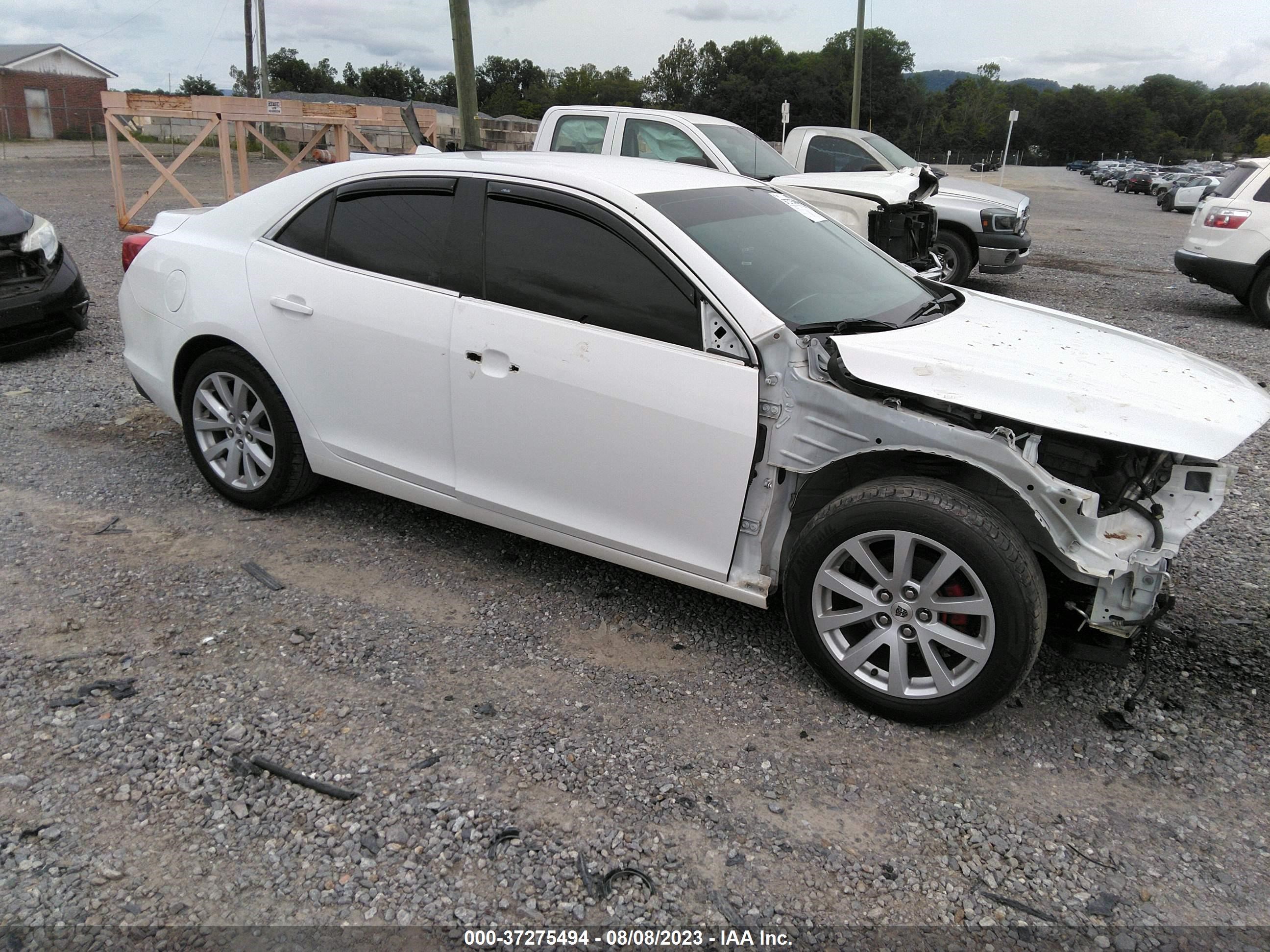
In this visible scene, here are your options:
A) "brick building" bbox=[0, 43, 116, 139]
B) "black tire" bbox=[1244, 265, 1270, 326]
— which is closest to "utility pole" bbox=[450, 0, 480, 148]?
→ "black tire" bbox=[1244, 265, 1270, 326]

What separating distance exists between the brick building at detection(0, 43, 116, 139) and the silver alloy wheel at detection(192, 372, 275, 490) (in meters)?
51.8

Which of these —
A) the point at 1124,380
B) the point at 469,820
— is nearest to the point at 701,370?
the point at 1124,380

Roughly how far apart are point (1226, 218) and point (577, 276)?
30.6 feet

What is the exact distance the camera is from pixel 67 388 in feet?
21.6

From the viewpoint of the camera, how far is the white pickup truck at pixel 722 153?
836 cm

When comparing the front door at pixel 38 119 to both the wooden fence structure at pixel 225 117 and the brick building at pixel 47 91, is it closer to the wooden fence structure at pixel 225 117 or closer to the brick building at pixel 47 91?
the brick building at pixel 47 91

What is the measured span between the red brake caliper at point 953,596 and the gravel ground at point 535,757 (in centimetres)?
40

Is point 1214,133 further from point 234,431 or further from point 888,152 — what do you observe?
point 234,431

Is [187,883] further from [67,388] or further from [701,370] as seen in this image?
[67,388]

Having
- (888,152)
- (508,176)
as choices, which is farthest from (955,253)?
(508,176)

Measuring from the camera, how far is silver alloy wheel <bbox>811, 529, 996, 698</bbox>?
9.77 feet

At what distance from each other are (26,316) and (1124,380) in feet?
23.9

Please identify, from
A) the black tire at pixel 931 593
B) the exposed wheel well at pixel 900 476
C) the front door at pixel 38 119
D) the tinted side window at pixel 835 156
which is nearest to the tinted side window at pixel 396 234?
the exposed wheel well at pixel 900 476

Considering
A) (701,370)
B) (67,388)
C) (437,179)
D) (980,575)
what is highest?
(437,179)
